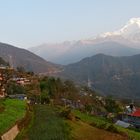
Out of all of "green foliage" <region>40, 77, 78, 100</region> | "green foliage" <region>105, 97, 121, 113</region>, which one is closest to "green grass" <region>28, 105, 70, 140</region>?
"green foliage" <region>40, 77, 78, 100</region>

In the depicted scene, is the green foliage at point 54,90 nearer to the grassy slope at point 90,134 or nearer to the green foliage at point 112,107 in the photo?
the green foliage at point 112,107

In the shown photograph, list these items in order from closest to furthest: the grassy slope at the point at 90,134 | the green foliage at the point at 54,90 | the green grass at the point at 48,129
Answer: the green grass at the point at 48,129
the grassy slope at the point at 90,134
the green foliage at the point at 54,90

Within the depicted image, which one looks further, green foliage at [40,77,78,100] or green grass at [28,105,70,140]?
green foliage at [40,77,78,100]

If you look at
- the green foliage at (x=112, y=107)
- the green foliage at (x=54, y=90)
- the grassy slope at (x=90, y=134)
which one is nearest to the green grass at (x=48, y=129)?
the grassy slope at (x=90, y=134)

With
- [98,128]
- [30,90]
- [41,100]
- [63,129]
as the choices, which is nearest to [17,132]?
[63,129]

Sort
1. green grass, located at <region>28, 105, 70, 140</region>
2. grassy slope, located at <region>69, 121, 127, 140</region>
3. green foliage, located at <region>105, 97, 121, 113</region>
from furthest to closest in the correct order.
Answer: green foliage, located at <region>105, 97, 121, 113</region>
grassy slope, located at <region>69, 121, 127, 140</region>
green grass, located at <region>28, 105, 70, 140</region>

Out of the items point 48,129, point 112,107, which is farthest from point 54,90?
point 48,129

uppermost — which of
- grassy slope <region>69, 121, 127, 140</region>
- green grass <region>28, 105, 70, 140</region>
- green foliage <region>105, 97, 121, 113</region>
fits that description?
green grass <region>28, 105, 70, 140</region>

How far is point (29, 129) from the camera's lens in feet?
151

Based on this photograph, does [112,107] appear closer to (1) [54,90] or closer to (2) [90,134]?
(1) [54,90]

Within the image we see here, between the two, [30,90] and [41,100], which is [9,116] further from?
[30,90]

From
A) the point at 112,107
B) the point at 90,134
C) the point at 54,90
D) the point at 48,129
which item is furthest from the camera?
the point at 54,90

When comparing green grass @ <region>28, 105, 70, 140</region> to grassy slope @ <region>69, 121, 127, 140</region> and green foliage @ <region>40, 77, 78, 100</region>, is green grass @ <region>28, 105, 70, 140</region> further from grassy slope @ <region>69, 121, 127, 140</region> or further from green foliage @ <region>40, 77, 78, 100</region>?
green foliage @ <region>40, 77, 78, 100</region>

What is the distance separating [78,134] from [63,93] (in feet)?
272
